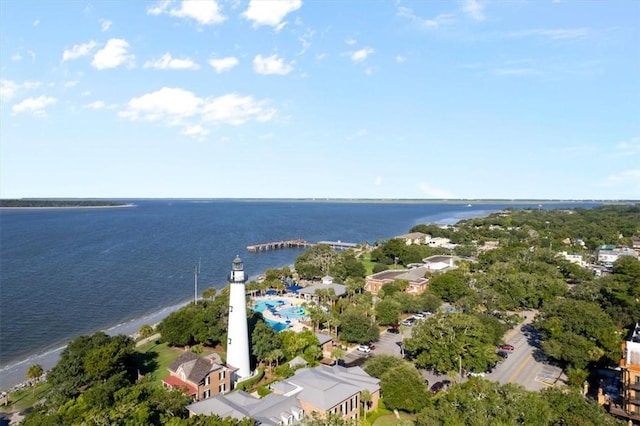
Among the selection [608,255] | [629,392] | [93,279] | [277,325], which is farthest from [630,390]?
[93,279]

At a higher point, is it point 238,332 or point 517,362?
point 238,332

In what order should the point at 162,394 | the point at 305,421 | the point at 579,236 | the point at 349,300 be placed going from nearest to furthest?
the point at 305,421, the point at 162,394, the point at 349,300, the point at 579,236

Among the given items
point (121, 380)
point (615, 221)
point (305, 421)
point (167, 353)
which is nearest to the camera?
point (305, 421)

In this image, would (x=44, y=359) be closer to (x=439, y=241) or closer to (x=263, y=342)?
(x=263, y=342)

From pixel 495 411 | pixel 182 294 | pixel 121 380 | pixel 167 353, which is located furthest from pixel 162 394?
pixel 182 294

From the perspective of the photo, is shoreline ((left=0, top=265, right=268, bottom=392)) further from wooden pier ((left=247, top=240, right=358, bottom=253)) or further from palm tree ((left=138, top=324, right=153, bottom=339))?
wooden pier ((left=247, top=240, right=358, bottom=253))

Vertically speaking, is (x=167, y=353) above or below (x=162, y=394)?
below

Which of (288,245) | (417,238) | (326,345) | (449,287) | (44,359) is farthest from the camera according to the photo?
(288,245)

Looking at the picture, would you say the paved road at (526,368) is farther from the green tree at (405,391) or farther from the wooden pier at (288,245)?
the wooden pier at (288,245)

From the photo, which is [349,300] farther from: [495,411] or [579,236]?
[579,236]
